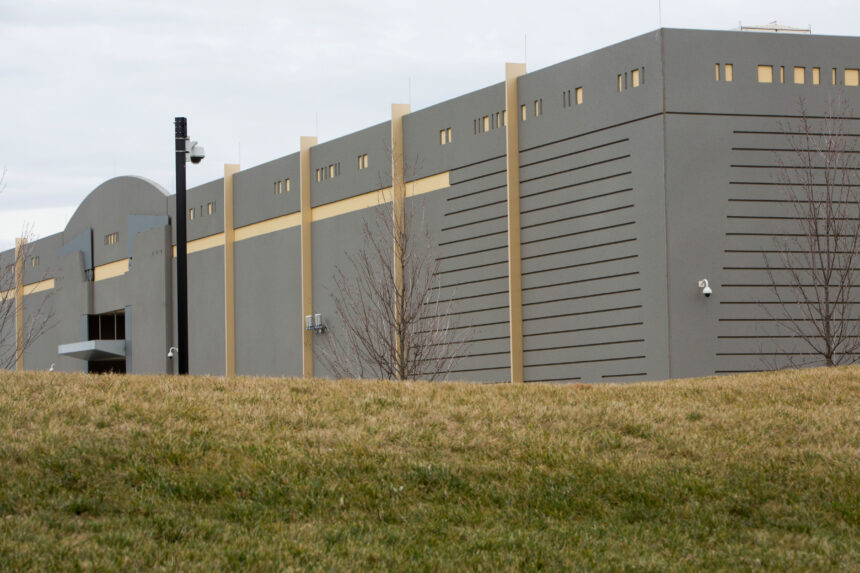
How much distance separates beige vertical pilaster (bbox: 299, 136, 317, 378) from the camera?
1439 inches

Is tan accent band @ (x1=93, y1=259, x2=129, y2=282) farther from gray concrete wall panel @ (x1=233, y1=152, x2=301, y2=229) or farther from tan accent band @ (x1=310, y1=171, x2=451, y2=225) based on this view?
tan accent band @ (x1=310, y1=171, x2=451, y2=225)

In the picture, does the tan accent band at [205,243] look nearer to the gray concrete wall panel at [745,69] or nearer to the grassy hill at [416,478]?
the gray concrete wall panel at [745,69]

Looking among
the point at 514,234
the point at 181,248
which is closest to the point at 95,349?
the point at 514,234

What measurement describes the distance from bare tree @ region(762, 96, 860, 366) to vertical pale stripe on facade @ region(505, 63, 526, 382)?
658 cm

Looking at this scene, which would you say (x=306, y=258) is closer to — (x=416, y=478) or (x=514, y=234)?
(x=514, y=234)

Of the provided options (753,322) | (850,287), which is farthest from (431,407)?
(850,287)

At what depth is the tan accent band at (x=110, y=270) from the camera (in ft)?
165

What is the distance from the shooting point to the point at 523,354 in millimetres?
28375

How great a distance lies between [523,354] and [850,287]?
8.34m

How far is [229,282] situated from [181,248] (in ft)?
80.2

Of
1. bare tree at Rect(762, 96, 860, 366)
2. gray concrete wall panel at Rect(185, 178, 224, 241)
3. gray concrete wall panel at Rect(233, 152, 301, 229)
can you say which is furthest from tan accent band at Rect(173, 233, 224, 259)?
bare tree at Rect(762, 96, 860, 366)

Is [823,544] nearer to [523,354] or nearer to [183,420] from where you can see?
[183,420]

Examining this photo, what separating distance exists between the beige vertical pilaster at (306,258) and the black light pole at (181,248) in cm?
1929

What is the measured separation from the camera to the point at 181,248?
1700 centimetres
